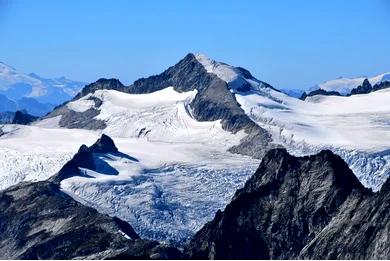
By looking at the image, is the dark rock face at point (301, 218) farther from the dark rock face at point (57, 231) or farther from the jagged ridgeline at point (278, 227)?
the dark rock face at point (57, 231)

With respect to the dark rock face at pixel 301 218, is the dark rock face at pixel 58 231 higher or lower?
lower

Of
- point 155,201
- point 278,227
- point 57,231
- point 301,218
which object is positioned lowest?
point 57,231

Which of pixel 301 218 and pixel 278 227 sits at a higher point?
pixel 301 218

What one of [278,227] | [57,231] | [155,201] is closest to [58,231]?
[57,231]

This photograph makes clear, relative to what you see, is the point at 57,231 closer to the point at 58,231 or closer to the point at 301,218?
the point at 58,231

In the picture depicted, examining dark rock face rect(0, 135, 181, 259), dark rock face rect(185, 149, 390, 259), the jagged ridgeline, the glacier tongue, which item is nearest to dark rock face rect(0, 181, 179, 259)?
dark rock face rect(0, 135, 181, 259)

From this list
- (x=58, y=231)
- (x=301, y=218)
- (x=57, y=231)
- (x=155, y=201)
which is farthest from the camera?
(x=155, y=201)


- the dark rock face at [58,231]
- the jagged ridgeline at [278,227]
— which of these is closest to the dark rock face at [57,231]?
the dark rock face at [58,231]
